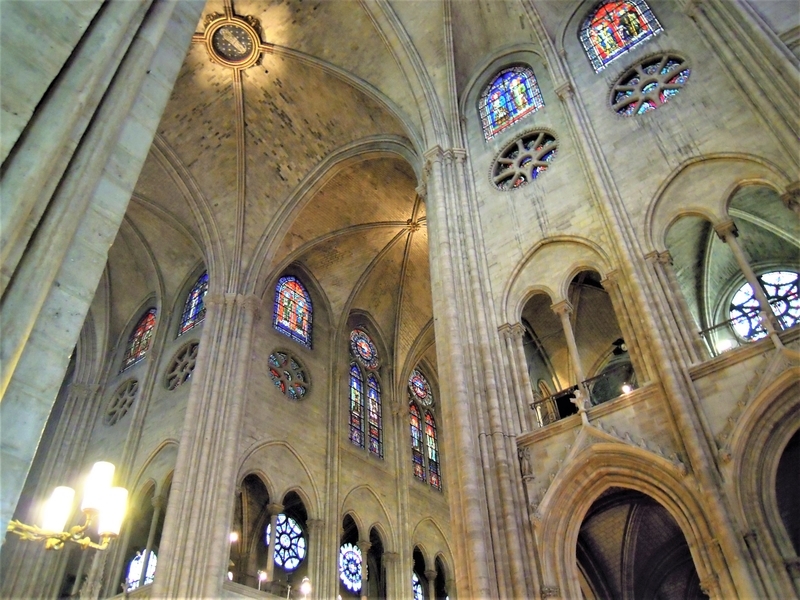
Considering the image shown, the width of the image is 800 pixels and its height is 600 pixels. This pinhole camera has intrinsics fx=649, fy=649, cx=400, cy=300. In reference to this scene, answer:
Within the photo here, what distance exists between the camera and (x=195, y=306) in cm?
1975

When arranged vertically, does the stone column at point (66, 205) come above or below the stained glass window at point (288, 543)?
below

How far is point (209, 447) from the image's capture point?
14242 mm

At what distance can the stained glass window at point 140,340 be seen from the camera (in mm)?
20125

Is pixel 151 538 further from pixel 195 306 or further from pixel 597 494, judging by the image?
pixel 597 494

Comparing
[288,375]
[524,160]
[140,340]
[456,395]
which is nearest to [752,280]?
[456,395]

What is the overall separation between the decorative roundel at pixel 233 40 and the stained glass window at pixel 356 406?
9382 millimetres

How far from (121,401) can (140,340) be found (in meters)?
2.36

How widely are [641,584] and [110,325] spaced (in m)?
17.4

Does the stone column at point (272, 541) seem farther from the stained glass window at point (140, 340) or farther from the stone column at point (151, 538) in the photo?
the stained glass window at point (140, 340)

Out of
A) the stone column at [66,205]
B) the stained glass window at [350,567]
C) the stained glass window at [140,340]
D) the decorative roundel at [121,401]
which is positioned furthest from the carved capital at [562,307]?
the stained glass window at [140,340]

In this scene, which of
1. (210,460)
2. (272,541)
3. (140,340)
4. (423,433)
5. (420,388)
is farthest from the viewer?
(420,388)

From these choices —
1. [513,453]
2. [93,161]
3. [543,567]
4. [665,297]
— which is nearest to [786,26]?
[665,297]

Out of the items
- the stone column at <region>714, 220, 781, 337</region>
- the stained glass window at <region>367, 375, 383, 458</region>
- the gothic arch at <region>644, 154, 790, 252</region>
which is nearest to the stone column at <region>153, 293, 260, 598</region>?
the stained glass window at <region>367, 375, 383, 458</region>

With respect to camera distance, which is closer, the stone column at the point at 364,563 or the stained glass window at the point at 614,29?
the stained glass window at the point at 614,29
